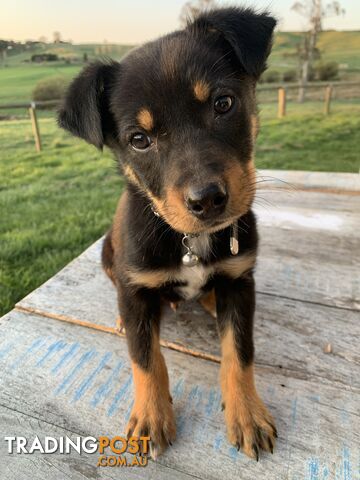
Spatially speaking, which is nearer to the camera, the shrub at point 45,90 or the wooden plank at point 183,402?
the wooden plank at point 183,402

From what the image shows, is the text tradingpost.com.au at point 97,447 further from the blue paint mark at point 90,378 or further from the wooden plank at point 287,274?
the wooden plank at point 287,274

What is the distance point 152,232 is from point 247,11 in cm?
115

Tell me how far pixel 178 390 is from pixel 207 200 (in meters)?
0.98

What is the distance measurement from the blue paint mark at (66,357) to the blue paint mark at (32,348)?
16 cm

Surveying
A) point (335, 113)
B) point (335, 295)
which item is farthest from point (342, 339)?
point (335, 113)

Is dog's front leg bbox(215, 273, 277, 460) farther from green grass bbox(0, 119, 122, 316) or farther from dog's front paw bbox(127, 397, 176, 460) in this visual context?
green grass bbox(0, 119, 122, 316)

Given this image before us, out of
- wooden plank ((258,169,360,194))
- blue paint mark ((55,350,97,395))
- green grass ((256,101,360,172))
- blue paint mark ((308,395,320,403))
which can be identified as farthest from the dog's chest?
green grass ((256,101,360,172))

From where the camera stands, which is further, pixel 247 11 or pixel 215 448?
pixel 247 11

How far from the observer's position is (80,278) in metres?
2.80

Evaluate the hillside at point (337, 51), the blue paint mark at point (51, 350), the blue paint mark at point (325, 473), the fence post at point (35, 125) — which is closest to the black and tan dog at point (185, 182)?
the blue paint mark at point (325, 473)

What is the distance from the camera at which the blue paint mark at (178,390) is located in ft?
6.22

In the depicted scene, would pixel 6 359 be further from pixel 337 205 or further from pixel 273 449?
pixel 337 205

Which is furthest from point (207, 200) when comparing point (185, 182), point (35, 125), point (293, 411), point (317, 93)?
point (317, 93)

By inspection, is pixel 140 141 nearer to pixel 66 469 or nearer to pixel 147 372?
pixel 147 372
